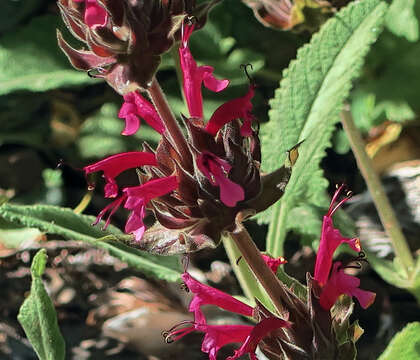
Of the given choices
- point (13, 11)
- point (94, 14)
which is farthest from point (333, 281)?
point (13, 11)

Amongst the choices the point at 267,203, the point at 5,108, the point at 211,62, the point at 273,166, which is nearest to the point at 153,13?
the point at 267,203

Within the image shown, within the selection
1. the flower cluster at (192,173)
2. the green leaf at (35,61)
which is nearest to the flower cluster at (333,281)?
the flower cluster at (192,173)

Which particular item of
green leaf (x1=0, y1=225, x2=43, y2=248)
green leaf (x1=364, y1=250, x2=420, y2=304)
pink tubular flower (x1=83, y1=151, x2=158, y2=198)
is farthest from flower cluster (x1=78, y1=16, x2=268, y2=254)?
green leaf (x1=0, y1=225, x2=43, y2=248)

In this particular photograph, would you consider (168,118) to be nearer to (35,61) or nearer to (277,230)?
(277,230)

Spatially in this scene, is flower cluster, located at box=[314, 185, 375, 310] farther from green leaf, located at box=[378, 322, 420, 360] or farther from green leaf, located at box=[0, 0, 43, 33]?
green leaf, located at box=[0, 0, 43, 33]

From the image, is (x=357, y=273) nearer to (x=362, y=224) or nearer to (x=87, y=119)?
(x=362, y=224)

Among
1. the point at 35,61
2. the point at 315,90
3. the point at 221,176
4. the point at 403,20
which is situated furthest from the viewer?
the point at 35,61
